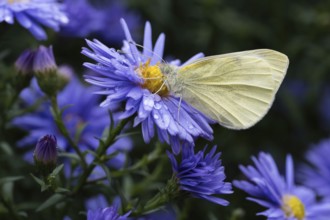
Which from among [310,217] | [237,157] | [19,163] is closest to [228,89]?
[310,217]

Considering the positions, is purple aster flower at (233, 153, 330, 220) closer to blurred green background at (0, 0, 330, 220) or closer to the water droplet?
the water droplet

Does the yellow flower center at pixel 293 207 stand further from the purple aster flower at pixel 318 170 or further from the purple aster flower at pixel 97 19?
the purple aster flower at pixel 97 19

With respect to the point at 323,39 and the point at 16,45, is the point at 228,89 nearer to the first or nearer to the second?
the point at 16,45

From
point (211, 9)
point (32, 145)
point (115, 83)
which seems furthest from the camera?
point (211, 9)

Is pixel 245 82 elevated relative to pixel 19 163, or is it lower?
elevated

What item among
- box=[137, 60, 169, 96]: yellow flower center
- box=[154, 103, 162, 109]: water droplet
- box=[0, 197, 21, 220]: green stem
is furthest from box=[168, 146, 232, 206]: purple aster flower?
box=[0, 197, 21, 220]: green stem

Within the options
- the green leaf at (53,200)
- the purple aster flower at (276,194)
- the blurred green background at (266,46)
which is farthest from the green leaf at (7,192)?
the blurred green background at (266,46)

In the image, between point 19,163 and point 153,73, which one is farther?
point 19,163
